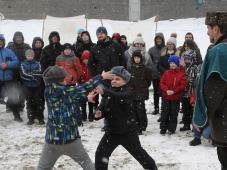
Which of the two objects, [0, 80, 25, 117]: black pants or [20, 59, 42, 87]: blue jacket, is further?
[0, 80, 25, 117]: black pants

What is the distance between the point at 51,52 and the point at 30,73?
0.68 m

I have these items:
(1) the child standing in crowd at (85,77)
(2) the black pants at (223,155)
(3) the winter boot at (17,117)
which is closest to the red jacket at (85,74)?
(1) the child standing in crowd at (85,77)

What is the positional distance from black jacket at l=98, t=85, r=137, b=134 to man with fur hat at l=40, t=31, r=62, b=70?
4.13 m

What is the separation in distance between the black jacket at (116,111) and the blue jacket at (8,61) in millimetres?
4269

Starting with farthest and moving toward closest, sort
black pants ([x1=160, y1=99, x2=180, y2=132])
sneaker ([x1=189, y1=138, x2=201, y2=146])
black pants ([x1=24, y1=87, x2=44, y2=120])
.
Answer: black pants ([x1=24, y1=87, x2=44, y2=120]), black pants ([x1=160, y1=99, x2=180, y2=132]), sneaker ([x1=189, y1=138, x2=201, y2=146])

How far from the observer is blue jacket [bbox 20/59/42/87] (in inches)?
329

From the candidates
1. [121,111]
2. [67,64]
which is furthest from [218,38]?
[67,64]

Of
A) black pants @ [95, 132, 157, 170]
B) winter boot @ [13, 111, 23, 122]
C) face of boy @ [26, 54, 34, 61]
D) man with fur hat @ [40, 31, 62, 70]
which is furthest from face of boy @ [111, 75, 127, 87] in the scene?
winter boot @ [13, 111, 23, 122]

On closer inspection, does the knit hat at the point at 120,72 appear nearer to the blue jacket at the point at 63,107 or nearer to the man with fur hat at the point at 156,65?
the blue jacket at the point at 63,107

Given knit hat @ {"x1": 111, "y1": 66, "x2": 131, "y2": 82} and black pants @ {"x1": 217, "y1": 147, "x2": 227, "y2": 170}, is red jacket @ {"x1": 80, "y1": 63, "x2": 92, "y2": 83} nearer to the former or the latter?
knit hat @ {"x1": 111, "y1": 66, "x2": 131, "y2": 82}

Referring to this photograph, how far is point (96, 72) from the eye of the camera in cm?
796

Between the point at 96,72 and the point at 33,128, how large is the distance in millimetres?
1609

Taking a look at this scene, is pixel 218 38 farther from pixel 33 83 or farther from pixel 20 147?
pixel 33 83

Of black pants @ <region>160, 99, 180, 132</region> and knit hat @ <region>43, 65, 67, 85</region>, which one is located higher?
knit hat @ <region>43, 65, 67, 85</region>
